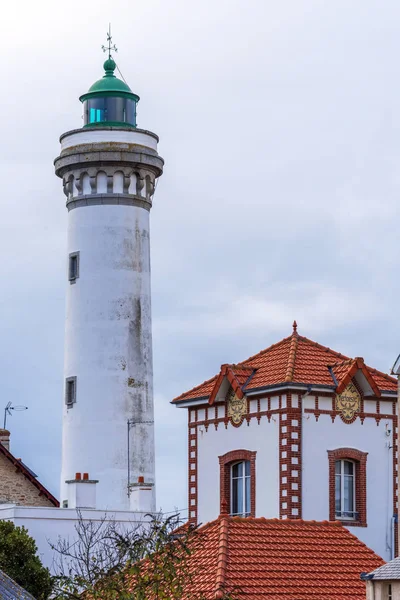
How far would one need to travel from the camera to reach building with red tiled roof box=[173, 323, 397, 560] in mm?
41469

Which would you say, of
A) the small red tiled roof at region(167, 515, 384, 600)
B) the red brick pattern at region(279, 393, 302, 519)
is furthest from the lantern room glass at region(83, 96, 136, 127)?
the small red tiled roof at region(167, 515, 384, 600)

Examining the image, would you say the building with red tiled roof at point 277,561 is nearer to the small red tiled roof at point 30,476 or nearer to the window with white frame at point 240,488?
the window with white frame at point 240,488

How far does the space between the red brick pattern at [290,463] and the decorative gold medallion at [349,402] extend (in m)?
1.44

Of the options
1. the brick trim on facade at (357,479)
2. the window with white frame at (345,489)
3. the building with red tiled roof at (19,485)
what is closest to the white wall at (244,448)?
the brick trim on facade at (357,479)

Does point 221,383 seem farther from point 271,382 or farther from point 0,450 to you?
point 0,450

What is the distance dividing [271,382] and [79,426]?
12048mm

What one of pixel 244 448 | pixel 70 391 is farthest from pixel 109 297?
pixel 244 448

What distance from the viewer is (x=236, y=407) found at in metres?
43.5

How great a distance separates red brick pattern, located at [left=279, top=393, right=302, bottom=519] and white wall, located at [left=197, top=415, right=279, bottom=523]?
26cm

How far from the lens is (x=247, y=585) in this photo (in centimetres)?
3219

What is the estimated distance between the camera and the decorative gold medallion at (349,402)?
139ft

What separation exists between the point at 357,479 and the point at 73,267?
51.0ft

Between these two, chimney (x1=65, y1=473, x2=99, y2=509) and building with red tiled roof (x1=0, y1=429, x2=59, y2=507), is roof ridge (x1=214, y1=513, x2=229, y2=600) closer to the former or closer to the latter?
chimney (x1=65, y1=473, x2=99, y2=509)

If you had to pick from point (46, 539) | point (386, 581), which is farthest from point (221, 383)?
point (386, 581)
